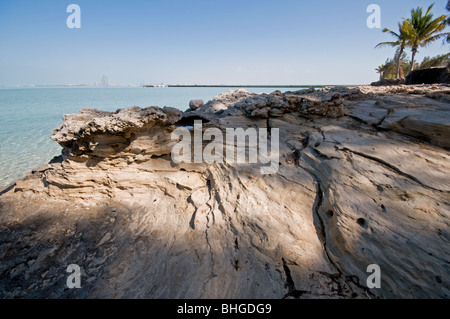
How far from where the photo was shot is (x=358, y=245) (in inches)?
79.2

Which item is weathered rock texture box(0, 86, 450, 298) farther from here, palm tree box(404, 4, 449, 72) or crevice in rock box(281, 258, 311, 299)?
palm tree box(404, 4, 449, 72)

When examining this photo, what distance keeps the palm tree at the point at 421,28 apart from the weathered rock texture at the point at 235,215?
20.6m

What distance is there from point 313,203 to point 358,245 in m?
0.74

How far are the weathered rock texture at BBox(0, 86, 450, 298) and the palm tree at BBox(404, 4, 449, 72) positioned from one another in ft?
67.4

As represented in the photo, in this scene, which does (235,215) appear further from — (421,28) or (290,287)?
(421,28)

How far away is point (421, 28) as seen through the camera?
55.9ft

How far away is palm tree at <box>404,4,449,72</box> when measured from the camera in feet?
53.4

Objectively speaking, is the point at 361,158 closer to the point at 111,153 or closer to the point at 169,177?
the point at 169,177
